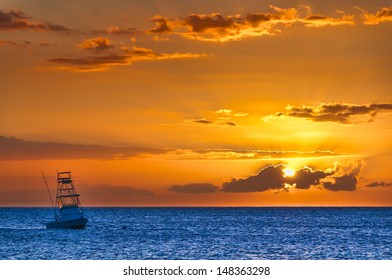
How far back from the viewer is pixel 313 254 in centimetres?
11150

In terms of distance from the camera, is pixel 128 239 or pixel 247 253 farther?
pixel 128 239

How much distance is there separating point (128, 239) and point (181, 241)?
32.7ft

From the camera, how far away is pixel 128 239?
140 m

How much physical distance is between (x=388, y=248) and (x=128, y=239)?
4376cm
